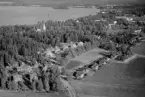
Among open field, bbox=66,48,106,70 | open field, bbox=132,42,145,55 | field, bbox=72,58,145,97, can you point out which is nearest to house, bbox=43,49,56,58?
open field, bbox=66,48,106,70

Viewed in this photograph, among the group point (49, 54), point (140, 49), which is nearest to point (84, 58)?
point (49, 54)

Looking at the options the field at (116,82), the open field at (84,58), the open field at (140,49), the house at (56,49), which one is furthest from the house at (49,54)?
the open field at (140,49)

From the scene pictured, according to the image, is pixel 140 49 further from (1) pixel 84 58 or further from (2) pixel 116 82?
(2) pixel 116 82

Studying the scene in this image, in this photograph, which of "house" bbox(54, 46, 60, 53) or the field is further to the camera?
"house" bbox(54, 46, 60, 53)

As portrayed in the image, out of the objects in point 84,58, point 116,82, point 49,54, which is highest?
point 49,54

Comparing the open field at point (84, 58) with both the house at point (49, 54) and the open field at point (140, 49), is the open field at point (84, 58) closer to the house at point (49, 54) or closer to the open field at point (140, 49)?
the house at point (49, 54)

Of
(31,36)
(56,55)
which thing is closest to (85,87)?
(56,55)

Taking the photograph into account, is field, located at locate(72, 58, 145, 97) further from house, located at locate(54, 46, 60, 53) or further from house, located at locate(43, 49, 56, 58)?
house, located at locate(54, 46, 60, 53)

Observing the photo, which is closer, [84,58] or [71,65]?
[71,65]

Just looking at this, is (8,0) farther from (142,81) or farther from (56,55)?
(142,81)
